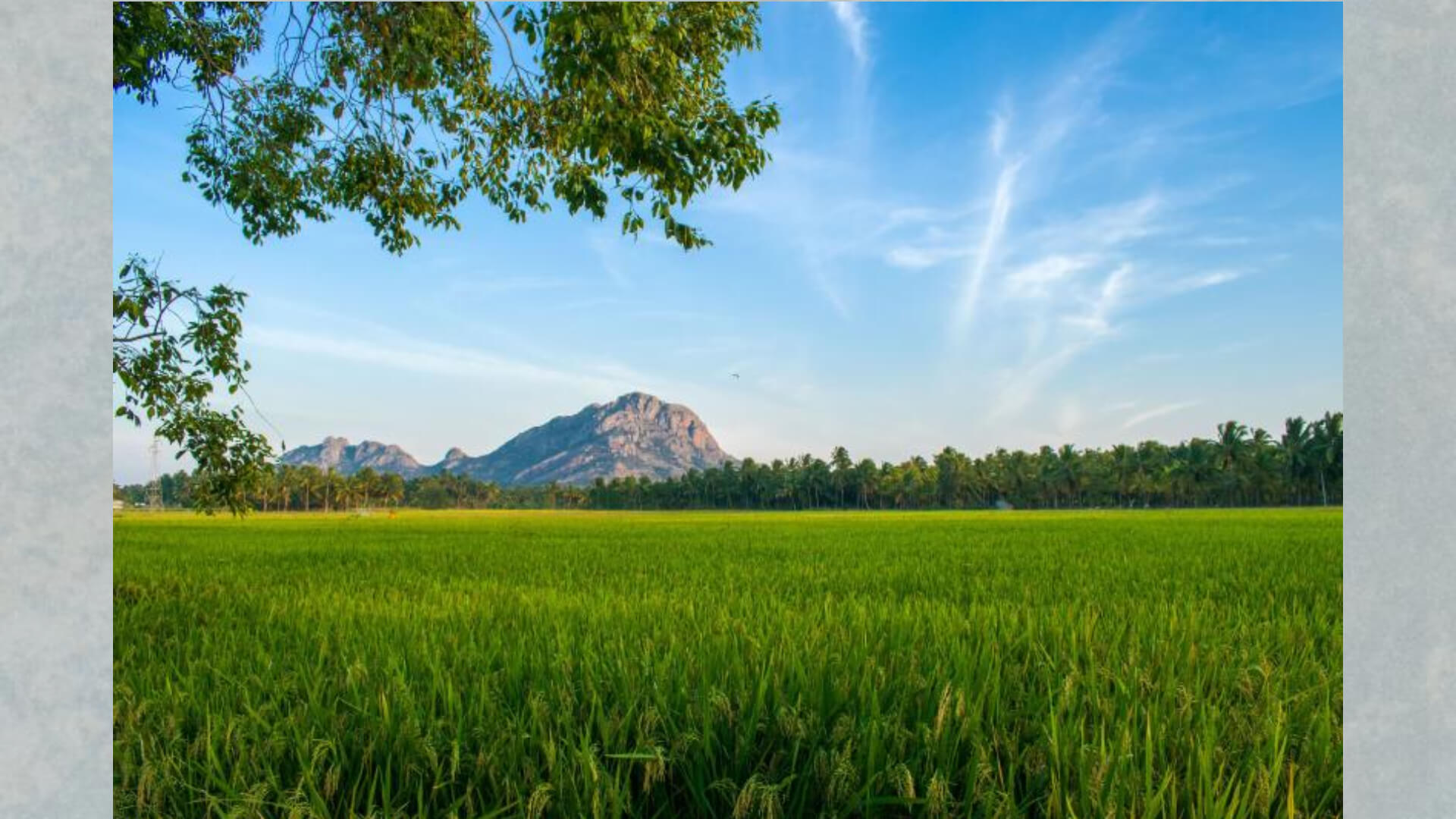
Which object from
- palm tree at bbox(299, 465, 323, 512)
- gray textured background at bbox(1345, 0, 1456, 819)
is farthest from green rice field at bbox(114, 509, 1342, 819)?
palm tree at bbox(299, 465, 323, 512)

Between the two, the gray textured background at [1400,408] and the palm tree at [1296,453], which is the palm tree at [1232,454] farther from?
the gray textured background at [1400,408]

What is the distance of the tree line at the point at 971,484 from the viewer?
79.0 m

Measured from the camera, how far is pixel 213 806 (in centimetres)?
178

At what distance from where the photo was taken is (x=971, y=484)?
10412 cm

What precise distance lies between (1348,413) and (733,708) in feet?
5.84

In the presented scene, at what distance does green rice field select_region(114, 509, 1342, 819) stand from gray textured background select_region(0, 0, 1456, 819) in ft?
1.31

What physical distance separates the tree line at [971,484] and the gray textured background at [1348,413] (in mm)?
75505

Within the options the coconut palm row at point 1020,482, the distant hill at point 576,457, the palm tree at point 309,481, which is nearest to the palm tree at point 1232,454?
the coconut palm row at point 1020,482

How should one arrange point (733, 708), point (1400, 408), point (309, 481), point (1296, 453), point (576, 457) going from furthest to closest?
1. point (576, 457)
2. point (1296, 453)
3. point (309, 481)
4. point (733, 708)
5. point (1400, 408)

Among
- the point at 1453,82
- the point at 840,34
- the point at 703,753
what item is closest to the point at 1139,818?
the point at 703,753

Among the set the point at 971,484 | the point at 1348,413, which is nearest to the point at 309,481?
the point at 1348,413

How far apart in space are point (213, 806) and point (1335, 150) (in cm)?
424
